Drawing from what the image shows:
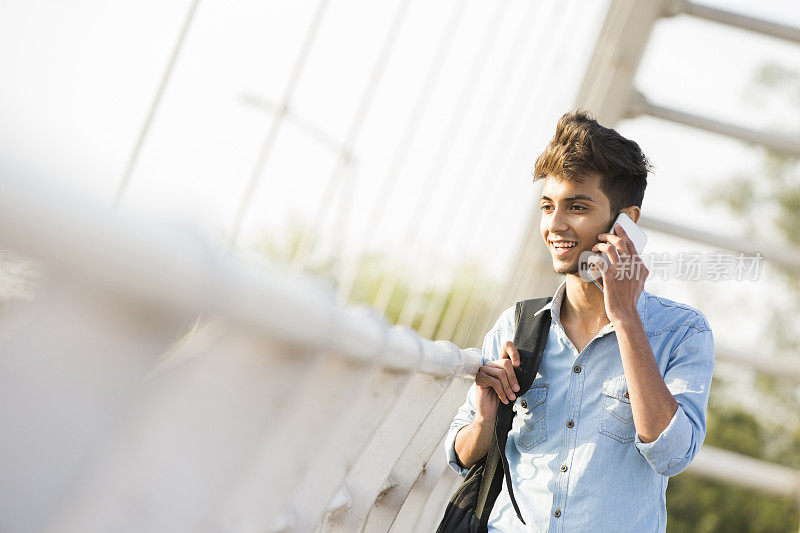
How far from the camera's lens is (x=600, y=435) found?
6.08 feet

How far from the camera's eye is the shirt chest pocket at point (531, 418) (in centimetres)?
197

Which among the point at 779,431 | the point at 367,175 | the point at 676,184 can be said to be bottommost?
the point at 779,431

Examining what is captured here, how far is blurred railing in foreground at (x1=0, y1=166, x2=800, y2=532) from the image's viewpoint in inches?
18.6

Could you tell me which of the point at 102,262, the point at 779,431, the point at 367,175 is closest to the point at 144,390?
the point at 102,262

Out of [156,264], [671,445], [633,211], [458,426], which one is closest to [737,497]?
[633,211]

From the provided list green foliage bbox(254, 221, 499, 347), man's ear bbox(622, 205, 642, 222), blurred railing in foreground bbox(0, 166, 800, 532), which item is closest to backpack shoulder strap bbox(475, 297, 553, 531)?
man's ear bbox(622, 205, 642, 222)

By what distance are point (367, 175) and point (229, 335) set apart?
27.5 ft

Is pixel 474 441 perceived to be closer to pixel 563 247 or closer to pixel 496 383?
pixel 496 383

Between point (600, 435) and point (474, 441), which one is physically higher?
point (600, 435)

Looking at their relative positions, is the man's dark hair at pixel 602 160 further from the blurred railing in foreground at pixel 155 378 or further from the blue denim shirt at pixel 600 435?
the blurred railing in foreground at pixel 155 378

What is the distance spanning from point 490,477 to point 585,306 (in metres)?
0.49

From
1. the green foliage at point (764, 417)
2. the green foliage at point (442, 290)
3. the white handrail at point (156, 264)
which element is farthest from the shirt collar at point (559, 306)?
the green foliage at point (764, 417)

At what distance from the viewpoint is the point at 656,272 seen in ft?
8.64

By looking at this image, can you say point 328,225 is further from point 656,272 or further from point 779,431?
point 779,431
